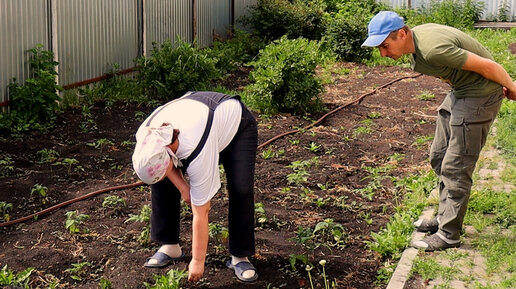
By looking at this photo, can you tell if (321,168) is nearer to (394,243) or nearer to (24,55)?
(394,243)

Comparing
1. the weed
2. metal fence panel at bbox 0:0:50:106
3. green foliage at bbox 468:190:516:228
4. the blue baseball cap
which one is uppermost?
the blue baseball cap

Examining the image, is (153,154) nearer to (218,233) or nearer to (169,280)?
(169,280)

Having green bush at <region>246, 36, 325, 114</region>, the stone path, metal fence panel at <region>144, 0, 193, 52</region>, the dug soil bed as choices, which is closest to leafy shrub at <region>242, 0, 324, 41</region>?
metal fence panel at <region>144, 0, 193, 52</region>

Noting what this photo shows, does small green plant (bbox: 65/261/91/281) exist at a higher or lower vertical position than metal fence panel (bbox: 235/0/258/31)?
lower

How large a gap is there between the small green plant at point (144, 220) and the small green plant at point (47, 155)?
5.82 ft

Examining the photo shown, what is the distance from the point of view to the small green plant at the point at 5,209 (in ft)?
20.2

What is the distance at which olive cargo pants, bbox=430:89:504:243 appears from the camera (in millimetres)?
5566

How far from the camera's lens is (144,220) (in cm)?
614

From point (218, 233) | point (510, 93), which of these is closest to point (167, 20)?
point (218, 233)

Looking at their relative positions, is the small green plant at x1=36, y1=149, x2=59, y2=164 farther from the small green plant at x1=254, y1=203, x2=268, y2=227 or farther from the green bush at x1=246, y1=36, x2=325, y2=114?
the green bush at x1=246, y1=36, x2=325, y2=114

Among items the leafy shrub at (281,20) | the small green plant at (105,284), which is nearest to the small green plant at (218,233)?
the small green plant at (105,284)

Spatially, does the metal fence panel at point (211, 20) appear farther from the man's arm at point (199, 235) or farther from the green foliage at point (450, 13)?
the man's arm at point (199, 235)

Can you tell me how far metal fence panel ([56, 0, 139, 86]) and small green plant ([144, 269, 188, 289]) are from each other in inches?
212

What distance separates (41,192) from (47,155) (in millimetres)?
1317
